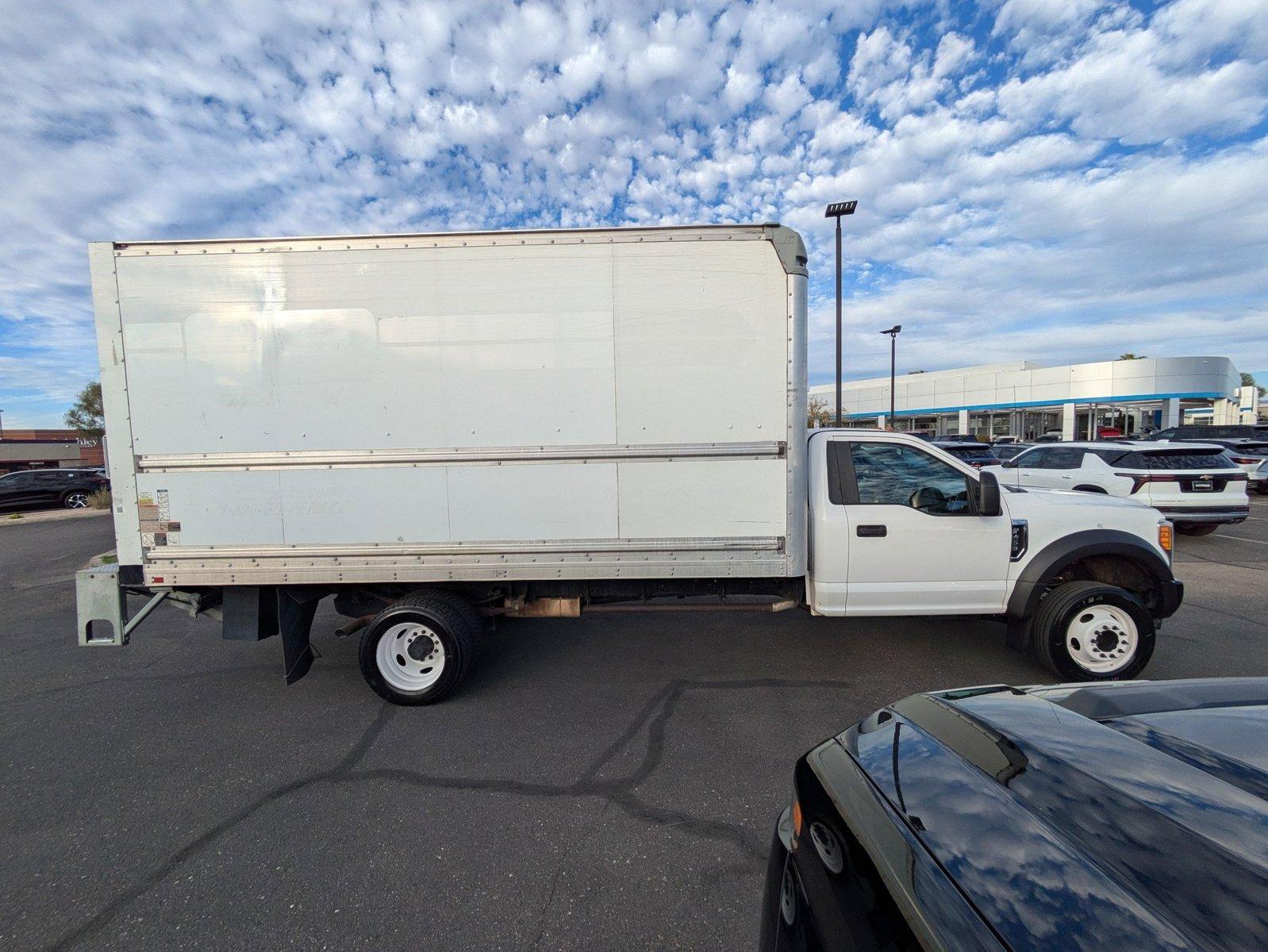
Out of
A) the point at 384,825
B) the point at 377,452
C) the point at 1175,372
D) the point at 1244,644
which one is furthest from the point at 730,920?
the point at 1175,372

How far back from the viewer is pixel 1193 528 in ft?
33.2

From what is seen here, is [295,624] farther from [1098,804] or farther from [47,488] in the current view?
[47,488]

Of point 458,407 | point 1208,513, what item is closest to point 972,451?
point 1208,513

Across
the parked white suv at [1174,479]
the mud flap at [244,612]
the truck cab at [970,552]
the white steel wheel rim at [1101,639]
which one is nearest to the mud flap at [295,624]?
the mud flap at [244,612]

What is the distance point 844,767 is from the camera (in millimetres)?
1636

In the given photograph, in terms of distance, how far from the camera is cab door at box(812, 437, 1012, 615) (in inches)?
161

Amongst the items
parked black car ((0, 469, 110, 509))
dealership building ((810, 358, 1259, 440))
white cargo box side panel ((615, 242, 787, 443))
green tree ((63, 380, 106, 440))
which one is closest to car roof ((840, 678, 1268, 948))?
white cargo box side panel ((615, 242, 787, 443))

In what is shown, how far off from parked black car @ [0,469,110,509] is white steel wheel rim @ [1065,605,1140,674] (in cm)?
2790

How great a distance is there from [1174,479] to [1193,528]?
1.63 metres

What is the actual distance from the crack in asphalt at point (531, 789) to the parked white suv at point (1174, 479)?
850 cm

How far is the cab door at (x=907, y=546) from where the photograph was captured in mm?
4102

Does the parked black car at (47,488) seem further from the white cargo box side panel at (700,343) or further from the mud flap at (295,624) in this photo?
the white cargo box side panel at (700,343)

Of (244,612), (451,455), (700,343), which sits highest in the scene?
(700,343)

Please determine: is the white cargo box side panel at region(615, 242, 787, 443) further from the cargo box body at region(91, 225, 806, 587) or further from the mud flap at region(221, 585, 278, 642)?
the mud flap at region(221, 585, 278, 642)
